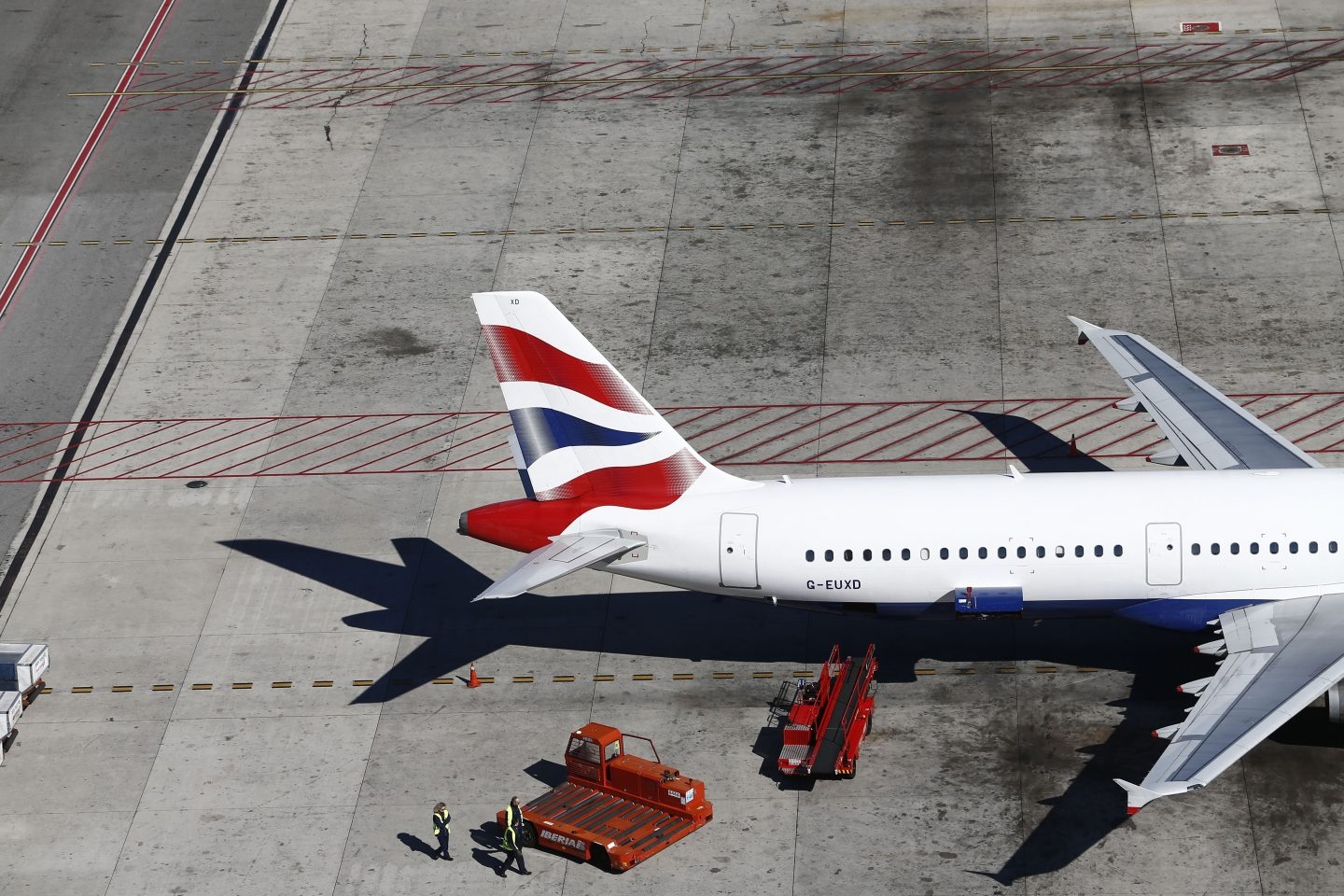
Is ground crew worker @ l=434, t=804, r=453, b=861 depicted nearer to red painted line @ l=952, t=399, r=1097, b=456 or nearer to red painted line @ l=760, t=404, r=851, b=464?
red painted line @ l=760, t=404, r=851, b=464

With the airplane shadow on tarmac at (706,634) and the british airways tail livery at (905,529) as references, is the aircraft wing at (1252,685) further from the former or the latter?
the airplane shadow on tarmac at (706,634)

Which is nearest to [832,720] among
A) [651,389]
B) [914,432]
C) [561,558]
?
[561,558]

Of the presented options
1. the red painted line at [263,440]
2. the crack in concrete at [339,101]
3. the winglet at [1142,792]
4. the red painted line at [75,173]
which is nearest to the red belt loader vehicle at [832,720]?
the winglet at [1142,792]

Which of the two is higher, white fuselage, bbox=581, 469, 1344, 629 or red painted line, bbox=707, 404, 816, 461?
white fuselage, bbox=581, 469, 1344, 629

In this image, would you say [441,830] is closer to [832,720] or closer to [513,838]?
[513,838]

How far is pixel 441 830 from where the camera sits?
42.2 metres

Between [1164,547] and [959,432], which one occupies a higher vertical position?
[1164,547]

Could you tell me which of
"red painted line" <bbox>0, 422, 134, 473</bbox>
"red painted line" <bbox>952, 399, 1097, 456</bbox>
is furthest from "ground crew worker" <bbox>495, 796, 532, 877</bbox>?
"red painted line" <bbox>0, 422, 134, 473</bbox>

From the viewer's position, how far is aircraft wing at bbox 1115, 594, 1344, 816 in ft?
126

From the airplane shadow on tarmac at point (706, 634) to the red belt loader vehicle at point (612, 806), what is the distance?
185cm

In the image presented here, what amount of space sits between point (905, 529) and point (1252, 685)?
345 inches

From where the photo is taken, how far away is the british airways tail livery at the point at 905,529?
145 ft

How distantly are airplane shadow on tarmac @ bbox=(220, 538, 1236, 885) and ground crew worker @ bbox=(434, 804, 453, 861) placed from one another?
350 centimetres

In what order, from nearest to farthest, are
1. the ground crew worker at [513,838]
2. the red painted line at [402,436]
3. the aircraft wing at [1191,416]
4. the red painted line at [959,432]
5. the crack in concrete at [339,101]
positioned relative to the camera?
the ground crew worker at [513,838]
the aircraft wing at [1191,416]
the red painted line at [959,432]
the red painted line at [402,436]
the crack in concrete at [339,101]
